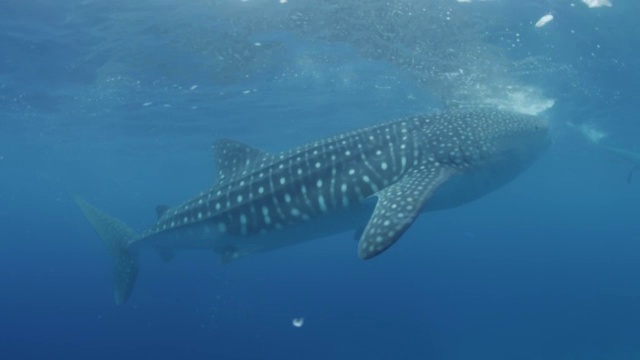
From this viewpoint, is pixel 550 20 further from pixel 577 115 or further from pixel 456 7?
pixel 577 115

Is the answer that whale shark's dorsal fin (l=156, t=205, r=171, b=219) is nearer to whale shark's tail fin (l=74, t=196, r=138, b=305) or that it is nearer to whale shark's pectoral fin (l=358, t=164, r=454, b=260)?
whale shark's tail fin (l=74, t=196, r=138, b=305)

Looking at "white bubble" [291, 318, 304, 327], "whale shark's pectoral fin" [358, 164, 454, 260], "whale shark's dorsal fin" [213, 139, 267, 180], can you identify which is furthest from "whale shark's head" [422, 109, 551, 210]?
"white bubble" [291, 318, 304, 327]

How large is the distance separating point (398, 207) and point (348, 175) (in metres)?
1.62

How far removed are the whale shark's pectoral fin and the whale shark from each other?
38 mm

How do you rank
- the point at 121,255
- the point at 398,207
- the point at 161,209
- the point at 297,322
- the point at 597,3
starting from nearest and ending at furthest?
the point at 398,207
the point at 161,209
the point at 121,255
the point at 597,3
the point at 297,322

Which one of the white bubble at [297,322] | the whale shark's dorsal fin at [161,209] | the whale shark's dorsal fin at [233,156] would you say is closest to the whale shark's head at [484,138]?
the whale shark's dorsal fin at [233,156]

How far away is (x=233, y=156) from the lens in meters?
9.10

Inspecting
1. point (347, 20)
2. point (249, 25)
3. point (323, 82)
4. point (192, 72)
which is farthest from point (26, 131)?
point (347, 20)

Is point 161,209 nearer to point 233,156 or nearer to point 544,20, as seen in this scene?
point 233,156

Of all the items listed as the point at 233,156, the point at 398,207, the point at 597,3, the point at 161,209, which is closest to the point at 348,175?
the point at 398,207

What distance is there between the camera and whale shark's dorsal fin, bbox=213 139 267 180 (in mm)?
8992

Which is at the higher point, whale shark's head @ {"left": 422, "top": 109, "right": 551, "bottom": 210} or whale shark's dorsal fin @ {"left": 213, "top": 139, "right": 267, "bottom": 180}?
whale shark's head @ {"left": 422, "top": 109, "right": 551, "bottom": 210}

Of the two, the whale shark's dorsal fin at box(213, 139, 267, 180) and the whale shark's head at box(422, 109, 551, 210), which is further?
the whale shark's dorsal fin at box(213, 139, 267, 180)

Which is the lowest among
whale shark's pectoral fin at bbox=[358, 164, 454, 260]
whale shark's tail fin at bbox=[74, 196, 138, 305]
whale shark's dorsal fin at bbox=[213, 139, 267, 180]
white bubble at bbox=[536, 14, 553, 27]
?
whale shark's tail fin at bbox=[74, 196, 138, 305]
